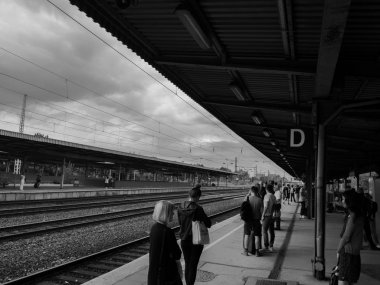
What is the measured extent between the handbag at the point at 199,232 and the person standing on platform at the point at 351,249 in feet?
5.91

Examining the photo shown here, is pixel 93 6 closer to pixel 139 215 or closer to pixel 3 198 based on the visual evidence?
pixel 139 215

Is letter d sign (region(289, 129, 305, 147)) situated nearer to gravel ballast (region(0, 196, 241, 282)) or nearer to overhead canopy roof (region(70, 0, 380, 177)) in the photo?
overhead canopy roof (region(70, 0, 380, 177))

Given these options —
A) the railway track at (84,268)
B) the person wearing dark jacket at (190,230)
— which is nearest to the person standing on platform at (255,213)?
the railway track at (84,268)

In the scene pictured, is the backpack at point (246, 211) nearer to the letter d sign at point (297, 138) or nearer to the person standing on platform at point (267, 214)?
the person standing on platform at point (267, 214)

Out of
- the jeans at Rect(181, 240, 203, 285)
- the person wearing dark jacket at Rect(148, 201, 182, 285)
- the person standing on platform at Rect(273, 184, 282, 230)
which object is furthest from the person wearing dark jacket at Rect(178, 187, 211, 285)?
the person standing on platform at Rect(273, 184, 282, 230)

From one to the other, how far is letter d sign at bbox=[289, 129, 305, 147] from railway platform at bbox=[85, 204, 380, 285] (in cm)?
247

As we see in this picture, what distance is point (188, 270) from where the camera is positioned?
5.59m

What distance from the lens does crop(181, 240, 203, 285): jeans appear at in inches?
219

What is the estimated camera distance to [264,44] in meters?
6.30

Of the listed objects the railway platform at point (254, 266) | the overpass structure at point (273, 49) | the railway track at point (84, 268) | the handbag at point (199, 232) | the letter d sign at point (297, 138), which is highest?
the overpass structure at point (273, 49)

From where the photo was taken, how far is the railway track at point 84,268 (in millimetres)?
7355

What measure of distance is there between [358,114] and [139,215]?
12733mm

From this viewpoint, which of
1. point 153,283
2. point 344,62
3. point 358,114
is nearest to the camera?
point 153,283

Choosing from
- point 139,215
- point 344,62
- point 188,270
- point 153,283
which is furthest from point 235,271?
point 139,215
